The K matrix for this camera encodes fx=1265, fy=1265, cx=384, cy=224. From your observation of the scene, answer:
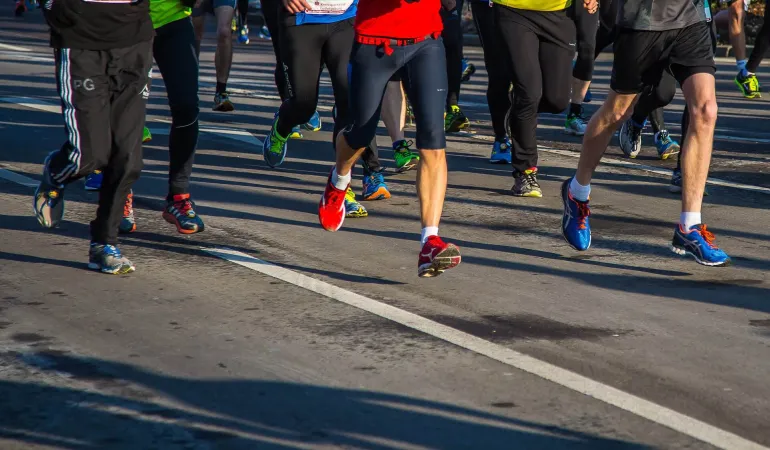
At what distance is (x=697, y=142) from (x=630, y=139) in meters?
3.73

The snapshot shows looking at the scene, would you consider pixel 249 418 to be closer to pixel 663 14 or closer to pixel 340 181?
pixel 340 181

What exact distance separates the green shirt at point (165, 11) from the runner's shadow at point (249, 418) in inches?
111

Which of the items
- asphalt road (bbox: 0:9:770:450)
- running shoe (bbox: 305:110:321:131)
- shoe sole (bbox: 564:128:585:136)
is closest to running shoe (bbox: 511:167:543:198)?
asphalt road (bbox: 0:9:770:450)

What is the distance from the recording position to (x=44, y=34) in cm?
2519

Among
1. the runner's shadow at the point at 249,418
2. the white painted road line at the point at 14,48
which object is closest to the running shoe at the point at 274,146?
the runner's shadow at the point at 249,418

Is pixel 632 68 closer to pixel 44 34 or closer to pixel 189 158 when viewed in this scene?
pixel 189 158

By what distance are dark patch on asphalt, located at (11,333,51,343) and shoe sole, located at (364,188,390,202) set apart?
138 inches

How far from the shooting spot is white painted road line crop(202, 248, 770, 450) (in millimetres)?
4078

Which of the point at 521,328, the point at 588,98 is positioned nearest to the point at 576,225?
the point at 521,328

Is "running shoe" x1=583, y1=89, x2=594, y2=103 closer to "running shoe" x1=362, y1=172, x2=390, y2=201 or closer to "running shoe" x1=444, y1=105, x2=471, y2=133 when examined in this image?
"running shoe" x1=444, y1=105, x2=471, y2=133

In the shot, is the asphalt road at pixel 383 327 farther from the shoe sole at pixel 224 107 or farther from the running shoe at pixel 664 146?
the shoe sole at pixel 224 107

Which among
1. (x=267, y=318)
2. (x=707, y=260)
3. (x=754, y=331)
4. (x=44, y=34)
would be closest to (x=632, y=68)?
(x=707, y=260)

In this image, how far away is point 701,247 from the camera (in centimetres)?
648

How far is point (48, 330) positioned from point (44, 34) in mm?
21104
